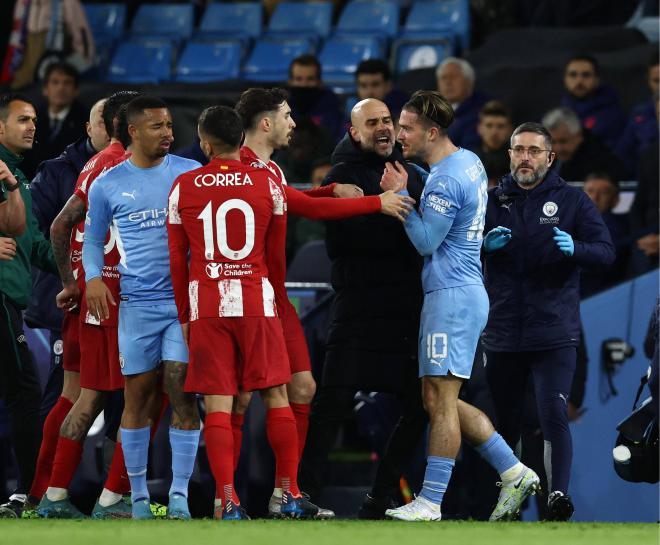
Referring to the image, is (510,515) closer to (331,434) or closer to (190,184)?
(331,434)

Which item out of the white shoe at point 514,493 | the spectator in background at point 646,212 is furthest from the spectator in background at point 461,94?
the white shoe at point 514,493

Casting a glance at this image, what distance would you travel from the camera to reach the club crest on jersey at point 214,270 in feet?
22.0

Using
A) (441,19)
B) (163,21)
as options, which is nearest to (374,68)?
(441,19)

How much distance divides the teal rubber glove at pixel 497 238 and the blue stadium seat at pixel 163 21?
9252 millimetres

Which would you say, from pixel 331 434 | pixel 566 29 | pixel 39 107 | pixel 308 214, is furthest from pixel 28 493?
pixel 566 29

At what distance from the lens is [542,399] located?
759cm

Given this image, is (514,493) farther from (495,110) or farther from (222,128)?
(495,110)

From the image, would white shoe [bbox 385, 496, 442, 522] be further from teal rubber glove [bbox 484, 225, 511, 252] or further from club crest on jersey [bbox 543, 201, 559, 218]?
club crest on jersey [bbox 543, 201, 559, 218]

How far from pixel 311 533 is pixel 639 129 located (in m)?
6.58

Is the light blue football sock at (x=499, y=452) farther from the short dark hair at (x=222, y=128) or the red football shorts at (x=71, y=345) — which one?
the red football shorts at (x=71, y=345)

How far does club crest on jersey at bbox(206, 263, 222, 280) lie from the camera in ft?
22.0

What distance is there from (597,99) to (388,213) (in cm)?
533

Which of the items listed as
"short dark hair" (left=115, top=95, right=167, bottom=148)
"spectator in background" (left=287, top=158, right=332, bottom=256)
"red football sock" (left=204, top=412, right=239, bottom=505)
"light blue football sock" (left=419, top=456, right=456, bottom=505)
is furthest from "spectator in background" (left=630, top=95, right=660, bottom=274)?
"red football sock" (left=204, top=412, right=239, bottom=505)

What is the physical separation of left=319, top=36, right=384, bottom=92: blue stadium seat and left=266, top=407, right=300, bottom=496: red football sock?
26.8 ft
